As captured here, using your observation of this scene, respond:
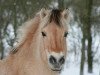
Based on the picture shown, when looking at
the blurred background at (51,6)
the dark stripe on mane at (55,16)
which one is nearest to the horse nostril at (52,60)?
the dark stripe on mane at (55,16)

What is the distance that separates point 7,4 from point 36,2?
5.26ft

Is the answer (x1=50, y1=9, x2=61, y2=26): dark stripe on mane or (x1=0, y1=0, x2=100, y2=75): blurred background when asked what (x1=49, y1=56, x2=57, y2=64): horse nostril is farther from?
(x1=0, y1=0, x2=100, y2=75): blurred background

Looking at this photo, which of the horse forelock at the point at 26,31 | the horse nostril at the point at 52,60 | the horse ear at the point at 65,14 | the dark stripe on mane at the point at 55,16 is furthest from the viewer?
the horse forelock at the point at 26,31

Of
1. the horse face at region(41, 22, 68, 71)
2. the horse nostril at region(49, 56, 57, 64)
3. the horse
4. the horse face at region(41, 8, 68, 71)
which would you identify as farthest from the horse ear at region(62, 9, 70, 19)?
the horse nostril at region(49, 56, 57, 64)

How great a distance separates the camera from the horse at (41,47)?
4770 millimetres

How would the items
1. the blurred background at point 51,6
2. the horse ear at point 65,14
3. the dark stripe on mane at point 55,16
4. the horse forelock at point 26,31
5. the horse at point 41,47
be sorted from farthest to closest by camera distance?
the blurred background at point 51,6, the horse forelock at point 26,31, the horse ear at point 65,14, the dark stripe on mane at point 55,16, the horse at point 41,47

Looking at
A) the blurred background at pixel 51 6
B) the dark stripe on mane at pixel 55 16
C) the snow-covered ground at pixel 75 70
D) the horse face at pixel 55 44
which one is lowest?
the snow-covered ground at pixel 75 70

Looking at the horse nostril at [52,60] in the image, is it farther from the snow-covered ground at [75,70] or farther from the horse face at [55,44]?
the snow-covered ground at [75,70]

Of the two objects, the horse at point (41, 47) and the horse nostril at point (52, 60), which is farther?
the horse at point (41, 47)

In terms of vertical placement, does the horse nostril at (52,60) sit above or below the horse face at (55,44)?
below

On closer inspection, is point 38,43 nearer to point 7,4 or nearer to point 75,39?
point 7,4

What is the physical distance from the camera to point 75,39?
69.3 ft

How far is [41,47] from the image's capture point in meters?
5.11

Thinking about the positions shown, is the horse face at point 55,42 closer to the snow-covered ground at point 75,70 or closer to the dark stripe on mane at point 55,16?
the dark stripe on mane at point 55,16
